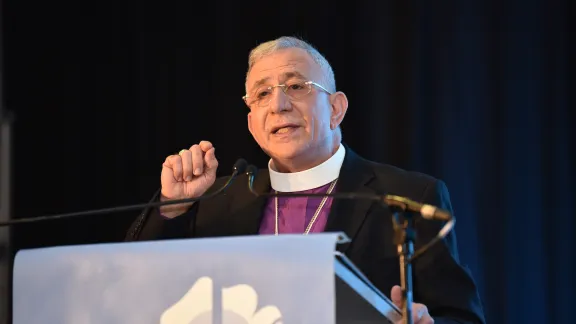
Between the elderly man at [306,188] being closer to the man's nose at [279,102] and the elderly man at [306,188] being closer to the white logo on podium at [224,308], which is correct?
the man's nose at [279,102]

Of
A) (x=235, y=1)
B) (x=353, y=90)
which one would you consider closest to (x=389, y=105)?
(x=353, y=90)

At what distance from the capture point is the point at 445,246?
2.44 metres

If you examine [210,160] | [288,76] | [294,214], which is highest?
[288,76]

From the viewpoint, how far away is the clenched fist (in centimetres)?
249

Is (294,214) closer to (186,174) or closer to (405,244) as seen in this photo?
(186,174)

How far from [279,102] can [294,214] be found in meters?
0.45

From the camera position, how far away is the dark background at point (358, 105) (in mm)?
3551

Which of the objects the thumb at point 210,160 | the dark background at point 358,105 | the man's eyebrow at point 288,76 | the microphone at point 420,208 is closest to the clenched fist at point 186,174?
the thumb at point 210,160

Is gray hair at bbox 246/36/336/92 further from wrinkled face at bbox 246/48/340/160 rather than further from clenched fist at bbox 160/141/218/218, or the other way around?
clenched fist at bbox 160/141/218/218

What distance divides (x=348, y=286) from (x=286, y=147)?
1155 mm

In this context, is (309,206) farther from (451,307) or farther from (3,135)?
(3,135)

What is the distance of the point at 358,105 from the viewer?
12.8 feet

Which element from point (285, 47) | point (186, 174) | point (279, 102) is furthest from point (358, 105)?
point (186, 174)

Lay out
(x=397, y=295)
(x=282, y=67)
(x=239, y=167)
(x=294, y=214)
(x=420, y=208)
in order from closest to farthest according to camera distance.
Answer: (x=420, y=208) < (x=397, y=295) < (x=239, y=167) < (x=282, y=67) < (x=294, y=214)
